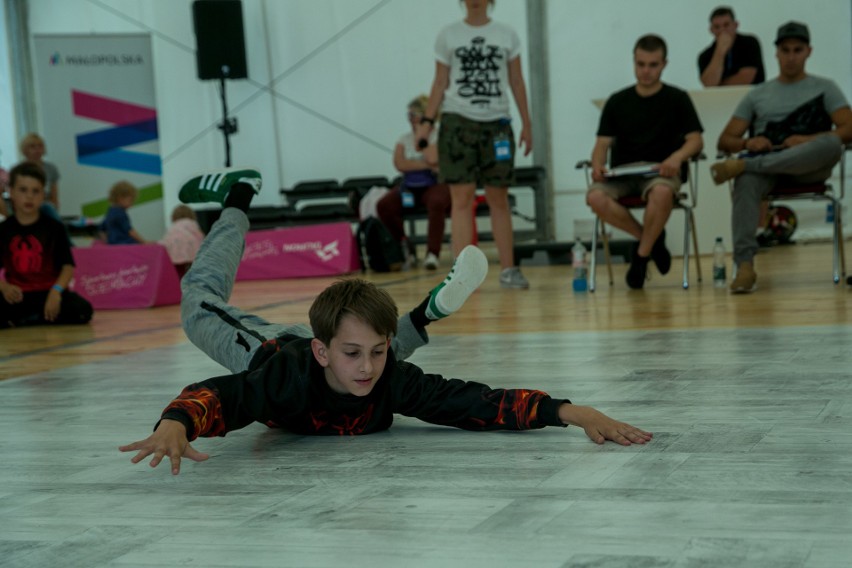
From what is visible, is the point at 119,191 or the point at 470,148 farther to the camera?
the point at 119,191

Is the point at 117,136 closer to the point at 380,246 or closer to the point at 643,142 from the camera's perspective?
the point at 380,246

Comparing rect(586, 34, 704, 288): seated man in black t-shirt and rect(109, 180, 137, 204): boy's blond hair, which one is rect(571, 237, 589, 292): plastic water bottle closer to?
rect(586, 34, 704, 288): seated man in black t-shirt

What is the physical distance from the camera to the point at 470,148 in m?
5.43

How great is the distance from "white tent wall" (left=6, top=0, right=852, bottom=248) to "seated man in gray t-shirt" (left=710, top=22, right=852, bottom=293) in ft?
13.5

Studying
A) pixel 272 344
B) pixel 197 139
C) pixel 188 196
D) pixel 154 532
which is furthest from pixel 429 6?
pixel 154 532

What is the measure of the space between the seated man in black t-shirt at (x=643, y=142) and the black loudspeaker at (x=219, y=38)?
519 cm

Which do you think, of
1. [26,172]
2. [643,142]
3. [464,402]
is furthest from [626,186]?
[464,402]

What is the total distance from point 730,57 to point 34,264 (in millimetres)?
4715

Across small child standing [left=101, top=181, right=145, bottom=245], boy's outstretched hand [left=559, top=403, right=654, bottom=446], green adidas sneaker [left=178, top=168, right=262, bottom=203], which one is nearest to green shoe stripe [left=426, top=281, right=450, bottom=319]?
boy's outstretched hand [left=559, top=403, right=654, bottom=446]

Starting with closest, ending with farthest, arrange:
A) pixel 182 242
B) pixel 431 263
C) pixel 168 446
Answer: pixel 168 446 → pixel 182 242 → pixel 431 263

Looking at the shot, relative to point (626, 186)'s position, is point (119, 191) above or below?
above

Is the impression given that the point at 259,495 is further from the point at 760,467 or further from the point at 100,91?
the point at 100,91

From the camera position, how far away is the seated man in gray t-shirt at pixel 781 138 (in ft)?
15.4

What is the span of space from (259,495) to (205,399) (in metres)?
0.27
